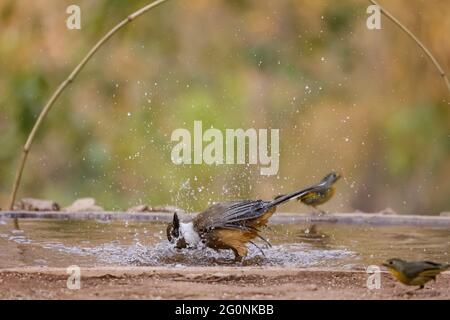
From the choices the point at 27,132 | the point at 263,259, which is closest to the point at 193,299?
the point at 263,259

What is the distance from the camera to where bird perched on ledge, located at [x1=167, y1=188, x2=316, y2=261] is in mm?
4484

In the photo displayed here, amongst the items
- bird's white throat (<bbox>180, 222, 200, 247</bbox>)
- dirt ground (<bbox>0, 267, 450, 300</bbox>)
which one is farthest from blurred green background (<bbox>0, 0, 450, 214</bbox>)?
dirt ground (<bbox>0, 267, 450, 300</bbox>)

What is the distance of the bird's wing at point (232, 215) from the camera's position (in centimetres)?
448

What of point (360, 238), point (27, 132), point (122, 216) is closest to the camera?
point (360, 238)

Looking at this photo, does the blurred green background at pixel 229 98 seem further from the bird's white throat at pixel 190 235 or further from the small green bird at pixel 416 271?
the small green bird at pixel 416 271

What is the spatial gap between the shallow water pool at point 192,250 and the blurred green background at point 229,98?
279cm

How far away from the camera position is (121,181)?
8.86 metres

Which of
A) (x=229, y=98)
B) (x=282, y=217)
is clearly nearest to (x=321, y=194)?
(x=282, y=217)

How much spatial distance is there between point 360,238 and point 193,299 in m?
1.92

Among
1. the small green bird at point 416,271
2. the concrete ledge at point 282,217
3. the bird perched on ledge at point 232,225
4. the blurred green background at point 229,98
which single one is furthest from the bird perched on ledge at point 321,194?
the blurred green background at point 229,98

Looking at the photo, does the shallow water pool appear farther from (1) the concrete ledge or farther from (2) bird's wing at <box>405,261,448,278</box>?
(2) bird's wing at <box>405,261,448,278</box>

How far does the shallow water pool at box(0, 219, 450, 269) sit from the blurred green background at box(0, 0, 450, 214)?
9.15 ft
